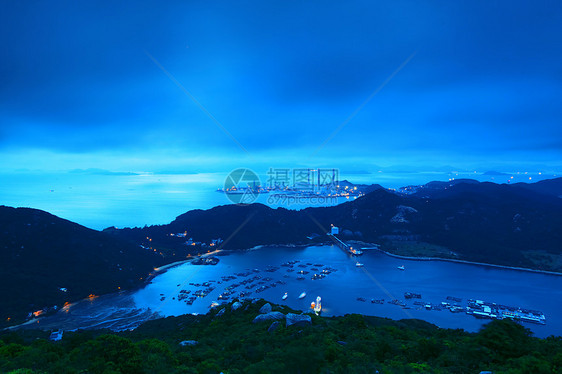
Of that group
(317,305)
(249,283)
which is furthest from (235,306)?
(249,283)

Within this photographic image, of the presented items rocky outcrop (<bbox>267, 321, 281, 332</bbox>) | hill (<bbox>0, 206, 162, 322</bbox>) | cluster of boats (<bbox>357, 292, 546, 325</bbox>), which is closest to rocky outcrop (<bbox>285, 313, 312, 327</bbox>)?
rocky outcrop (<bbox>267, 321, 281, 332</bbox>)

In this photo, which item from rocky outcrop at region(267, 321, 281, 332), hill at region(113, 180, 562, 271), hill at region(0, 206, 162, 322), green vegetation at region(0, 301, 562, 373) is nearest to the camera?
green vegetation at region(0, 301, 562, 373)

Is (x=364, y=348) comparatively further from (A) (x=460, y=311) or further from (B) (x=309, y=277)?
(B) (x=309, y=277)

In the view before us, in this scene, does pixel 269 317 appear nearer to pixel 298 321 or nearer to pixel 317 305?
pixel 298 321

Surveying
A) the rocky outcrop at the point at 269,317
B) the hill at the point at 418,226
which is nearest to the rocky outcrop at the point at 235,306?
the rocky outcrop at the point at 269,317

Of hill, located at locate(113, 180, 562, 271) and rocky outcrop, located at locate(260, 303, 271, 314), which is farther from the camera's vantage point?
hill, located at locate(113, 180, 562, 271)

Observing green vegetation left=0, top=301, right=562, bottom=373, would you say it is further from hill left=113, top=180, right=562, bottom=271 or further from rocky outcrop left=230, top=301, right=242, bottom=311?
hill left=113, top=180, right=562, bottom=271

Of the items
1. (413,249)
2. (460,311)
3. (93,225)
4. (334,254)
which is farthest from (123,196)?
(460,311)

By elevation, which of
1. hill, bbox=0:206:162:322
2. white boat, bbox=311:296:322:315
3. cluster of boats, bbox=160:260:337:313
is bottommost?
white boat, bbox=311:296:322:315
